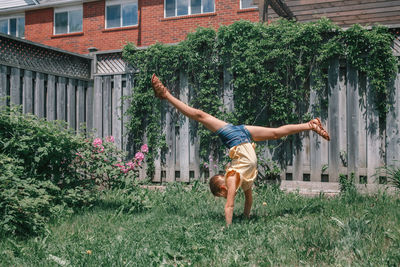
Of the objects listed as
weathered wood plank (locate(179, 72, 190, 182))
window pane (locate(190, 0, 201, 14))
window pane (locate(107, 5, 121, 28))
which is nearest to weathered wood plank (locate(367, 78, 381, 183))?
weathered wood plank (locate(179, 72, 190, 182))

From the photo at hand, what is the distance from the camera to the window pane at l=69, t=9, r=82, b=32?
1644 centimetres

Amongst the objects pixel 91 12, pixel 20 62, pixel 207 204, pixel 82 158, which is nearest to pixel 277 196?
pixel 207 204

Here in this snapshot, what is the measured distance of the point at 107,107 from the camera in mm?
6984

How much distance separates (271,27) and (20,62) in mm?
4121

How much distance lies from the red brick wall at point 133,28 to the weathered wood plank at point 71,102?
749 centimetres

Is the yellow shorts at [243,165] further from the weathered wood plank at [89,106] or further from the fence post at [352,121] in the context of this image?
the weathered wood plank at [89,106]

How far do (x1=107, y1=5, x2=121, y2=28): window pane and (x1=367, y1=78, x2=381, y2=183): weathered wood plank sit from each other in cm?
1284

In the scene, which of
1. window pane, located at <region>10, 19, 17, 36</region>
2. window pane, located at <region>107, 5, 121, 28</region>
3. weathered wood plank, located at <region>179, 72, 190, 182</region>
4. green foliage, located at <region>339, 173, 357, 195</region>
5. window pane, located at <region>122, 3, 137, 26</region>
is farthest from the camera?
window pane, located at <region>10, 19, 17, 36</region>

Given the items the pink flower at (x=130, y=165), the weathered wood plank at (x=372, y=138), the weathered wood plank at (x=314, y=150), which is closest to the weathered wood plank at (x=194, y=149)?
the pink flower at (x=130, y=165)

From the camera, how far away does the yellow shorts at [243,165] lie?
3.90 meters

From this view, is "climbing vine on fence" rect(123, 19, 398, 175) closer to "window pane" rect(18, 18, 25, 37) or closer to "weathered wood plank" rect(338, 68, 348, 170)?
"weathered wood plank" rect(338, 68, 348, 170)

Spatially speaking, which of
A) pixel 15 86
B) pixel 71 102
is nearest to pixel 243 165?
pixel 15 86

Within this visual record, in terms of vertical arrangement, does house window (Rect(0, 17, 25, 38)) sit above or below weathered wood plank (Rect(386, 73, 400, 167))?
above

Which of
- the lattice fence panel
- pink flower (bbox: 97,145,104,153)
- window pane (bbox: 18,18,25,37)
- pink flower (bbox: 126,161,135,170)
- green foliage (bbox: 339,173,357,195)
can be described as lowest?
green foliage (bbox: 339,173,357,195)
